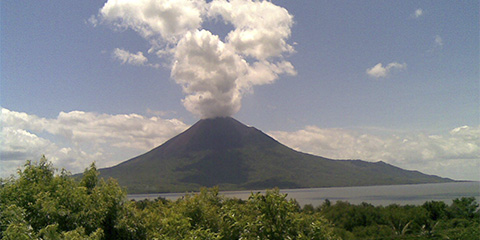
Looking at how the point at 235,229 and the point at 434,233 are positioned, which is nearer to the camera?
the point at 235,229

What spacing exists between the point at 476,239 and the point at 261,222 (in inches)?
1645

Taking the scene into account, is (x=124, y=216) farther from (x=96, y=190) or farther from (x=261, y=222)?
(x=261, y=222)

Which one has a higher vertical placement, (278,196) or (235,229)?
(278,196)

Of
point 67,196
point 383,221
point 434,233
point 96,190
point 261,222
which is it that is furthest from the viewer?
point 383,221

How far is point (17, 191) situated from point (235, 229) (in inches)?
399

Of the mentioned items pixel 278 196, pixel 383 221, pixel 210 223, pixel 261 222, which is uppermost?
pixel 278 196

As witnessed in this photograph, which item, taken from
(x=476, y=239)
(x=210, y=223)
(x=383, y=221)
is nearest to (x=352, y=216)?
(x=383, y=221)

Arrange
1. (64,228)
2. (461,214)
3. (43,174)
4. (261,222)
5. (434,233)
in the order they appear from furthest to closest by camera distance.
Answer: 1. (461,214)
2. (434,233)
3. (43,174)
4. (64,228)
5. (261,222)

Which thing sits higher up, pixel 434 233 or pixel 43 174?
pixel 43 174

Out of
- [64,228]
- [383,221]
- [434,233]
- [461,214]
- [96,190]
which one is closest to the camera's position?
[64,228]

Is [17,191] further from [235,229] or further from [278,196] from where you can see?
[278,196]

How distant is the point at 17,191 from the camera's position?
13.8 m

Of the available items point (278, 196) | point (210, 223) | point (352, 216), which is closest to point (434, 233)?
point (352, 216)

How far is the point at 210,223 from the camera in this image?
15.1 m
